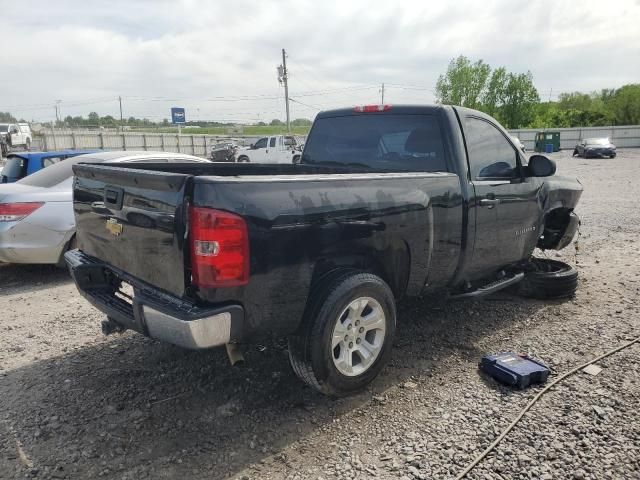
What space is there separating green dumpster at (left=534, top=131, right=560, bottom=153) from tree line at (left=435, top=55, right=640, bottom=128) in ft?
78.1

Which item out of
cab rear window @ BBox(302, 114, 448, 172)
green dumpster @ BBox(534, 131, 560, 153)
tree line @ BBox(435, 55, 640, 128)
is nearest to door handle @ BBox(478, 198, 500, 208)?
cab rear window @ BBox(302, 114, 448, 172)

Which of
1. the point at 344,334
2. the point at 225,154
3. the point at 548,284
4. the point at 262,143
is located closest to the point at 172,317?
the point at 344,334

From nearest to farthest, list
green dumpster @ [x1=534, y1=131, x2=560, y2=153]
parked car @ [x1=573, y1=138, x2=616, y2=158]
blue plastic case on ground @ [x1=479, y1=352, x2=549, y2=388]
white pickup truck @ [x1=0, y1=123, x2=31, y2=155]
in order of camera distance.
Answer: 1. blue plastic case on ground @ [x1=479, y1=352, x2=549, y2=388]
2. white pickup truck @ [x1=0, y1=123, x2=31, y2=155]
3. parked car @ [x1=573, y1=138, x2=616, y2=158]
4. green dumpster @ [x1=534, y1=131, x2=560, y2=153]

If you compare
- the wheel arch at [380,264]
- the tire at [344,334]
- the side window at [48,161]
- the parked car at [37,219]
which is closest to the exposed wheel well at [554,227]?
the wheel arch at [380,264]

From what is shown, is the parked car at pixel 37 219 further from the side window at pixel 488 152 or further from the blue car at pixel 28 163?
the side window at pixel 488 152

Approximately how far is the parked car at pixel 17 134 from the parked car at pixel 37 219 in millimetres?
23753

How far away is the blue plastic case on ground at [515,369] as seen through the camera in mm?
3417

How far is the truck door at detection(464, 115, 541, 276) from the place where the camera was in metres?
4.11

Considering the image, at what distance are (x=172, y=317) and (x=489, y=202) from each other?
9.05 feet

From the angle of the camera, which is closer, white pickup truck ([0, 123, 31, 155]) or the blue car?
the blue car

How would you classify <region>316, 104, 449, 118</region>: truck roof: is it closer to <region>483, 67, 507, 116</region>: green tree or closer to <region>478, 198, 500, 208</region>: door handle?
<region>478, 198, 500, 208</region>: door handle

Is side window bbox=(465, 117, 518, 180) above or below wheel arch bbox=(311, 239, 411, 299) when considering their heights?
above

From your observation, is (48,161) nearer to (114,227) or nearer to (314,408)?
(114,227)

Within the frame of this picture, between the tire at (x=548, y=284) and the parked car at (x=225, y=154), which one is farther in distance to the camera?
the parked car at (x=225, y=154)
